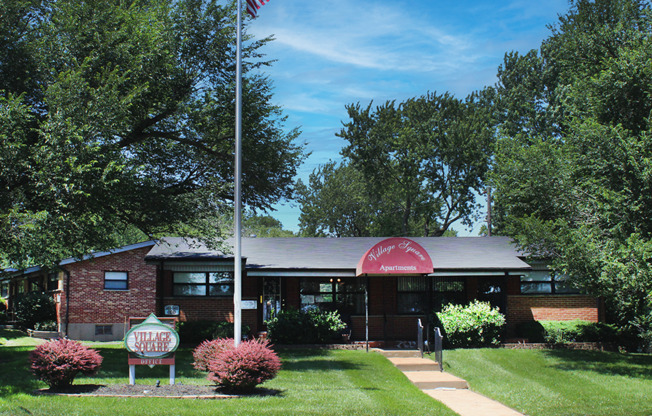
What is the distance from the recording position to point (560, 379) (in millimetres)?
16125

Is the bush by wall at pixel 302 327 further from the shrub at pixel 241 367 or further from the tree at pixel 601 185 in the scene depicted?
the shrub at pixel 241 367

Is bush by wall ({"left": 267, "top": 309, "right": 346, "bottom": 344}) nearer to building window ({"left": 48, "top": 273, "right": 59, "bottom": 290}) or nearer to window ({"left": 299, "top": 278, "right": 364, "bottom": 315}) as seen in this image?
window ({"left": 299, "top": 278, "right": 364, "bottom": 315})

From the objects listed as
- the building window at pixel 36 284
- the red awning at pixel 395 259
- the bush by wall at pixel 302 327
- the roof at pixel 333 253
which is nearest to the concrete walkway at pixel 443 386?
the bush by wall at pixel 302 327

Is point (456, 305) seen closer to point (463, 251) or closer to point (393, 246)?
point (463, 251)

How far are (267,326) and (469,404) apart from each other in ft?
34.9

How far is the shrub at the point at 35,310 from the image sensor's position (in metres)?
→ 27.5

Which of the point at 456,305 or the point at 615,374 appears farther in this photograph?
the point at 456,305

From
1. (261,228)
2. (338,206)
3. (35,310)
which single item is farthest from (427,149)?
(261,228)

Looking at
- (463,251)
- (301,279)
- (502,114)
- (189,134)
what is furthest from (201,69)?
(502,114)

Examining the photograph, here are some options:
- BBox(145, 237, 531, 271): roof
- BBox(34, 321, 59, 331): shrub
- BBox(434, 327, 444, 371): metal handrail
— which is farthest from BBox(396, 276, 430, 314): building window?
BBox(34, 321, 59, 331): shrub

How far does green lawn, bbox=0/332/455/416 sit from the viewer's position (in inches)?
416

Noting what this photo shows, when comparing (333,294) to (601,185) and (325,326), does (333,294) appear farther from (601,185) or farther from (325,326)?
(601,185)

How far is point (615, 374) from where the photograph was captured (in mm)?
17141

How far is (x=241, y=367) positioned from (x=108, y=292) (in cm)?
1566
